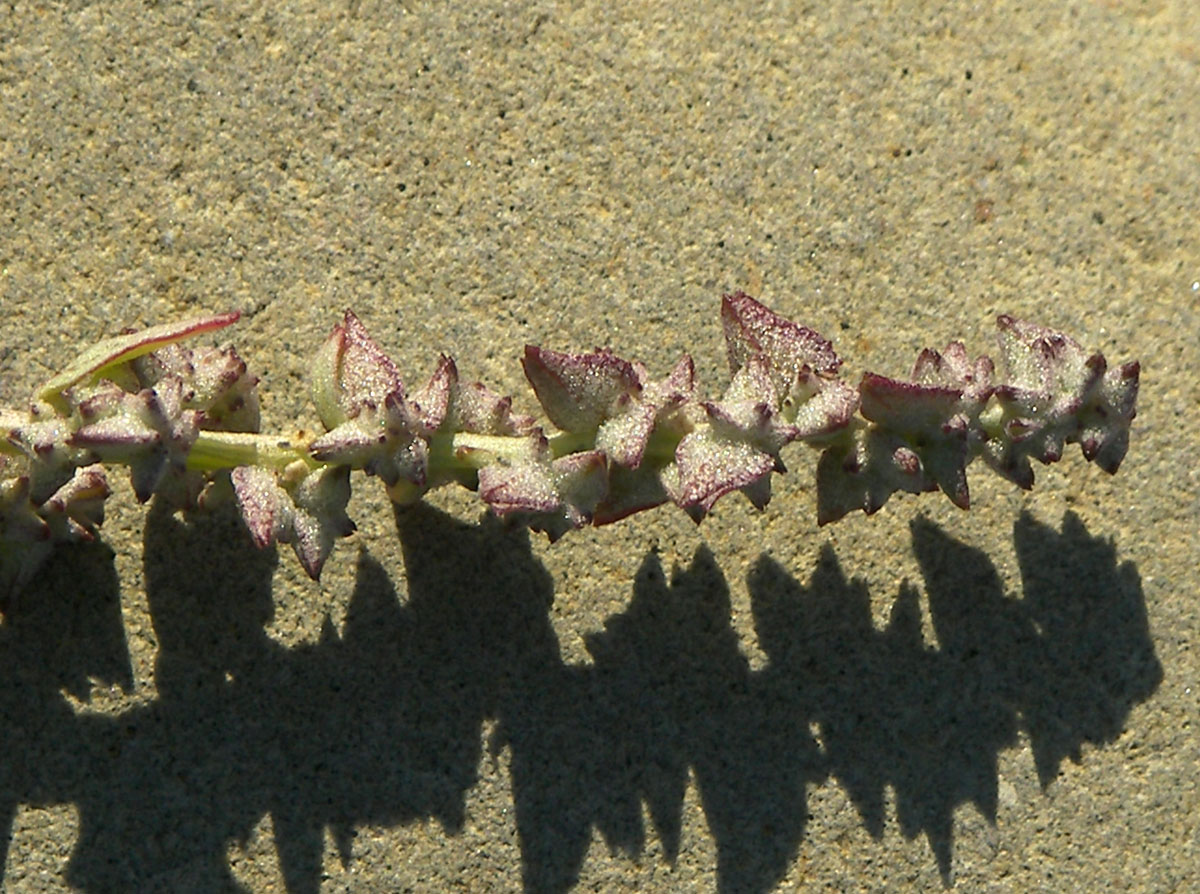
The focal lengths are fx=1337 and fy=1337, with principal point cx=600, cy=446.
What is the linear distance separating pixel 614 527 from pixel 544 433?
1.16 ft

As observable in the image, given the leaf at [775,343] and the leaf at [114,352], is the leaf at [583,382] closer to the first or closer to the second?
the leaf at [775,343]

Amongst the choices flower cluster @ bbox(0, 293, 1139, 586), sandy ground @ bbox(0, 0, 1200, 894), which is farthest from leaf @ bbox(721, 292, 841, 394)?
sandy ground @ bbox(0, 0, 1200, 894)

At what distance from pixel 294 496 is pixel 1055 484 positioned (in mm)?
1134

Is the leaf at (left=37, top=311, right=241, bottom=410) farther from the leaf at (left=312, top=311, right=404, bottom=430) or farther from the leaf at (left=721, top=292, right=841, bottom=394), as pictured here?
the leaf at (left=721, top=292, right=841, bottom=394)

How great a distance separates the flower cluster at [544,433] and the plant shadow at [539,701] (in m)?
0.23

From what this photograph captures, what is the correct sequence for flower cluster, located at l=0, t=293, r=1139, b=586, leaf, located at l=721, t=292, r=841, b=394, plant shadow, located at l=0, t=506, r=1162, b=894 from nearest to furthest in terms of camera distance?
flower cluster, located at l=0, t=293, r=1139, b=586, leaf, located at l=721, t=292, r=841, b=394, plant shadow, located at l=0, t=506, r=1162, b=894

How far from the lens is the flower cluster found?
1.54 m

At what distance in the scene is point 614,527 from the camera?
1.95 meters

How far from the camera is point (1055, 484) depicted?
6.62 feet

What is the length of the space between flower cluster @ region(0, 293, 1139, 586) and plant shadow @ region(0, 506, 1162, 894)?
0.23 m

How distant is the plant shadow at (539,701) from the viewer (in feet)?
6.00

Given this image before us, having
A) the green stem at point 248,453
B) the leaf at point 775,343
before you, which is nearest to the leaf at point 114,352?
the green stem at point 248,453

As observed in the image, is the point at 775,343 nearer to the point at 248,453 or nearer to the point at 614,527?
the point at 614,527

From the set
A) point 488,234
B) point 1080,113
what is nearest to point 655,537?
point 488,234
